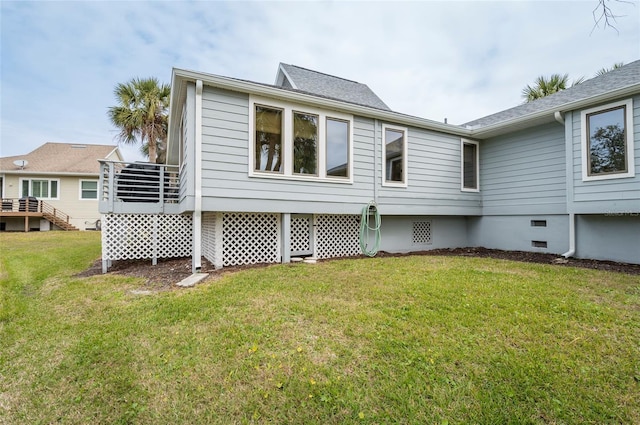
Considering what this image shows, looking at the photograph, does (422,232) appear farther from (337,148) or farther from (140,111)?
(140,111)

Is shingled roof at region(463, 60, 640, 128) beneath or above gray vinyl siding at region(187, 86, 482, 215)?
above

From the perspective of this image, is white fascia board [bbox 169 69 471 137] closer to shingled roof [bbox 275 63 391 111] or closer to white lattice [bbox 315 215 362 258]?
shingled roof [bbox 275 63 391 111]

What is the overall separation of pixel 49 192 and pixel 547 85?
1023 inches

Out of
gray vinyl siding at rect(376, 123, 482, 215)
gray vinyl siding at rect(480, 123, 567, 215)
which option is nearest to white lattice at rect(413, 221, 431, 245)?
gray vinyl siding at rect(376, 123, 482, 215)

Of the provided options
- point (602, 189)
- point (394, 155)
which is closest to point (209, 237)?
point (394, 155)

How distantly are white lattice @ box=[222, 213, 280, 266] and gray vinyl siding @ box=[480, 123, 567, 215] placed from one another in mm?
6394

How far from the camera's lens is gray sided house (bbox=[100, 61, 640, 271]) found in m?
5.77

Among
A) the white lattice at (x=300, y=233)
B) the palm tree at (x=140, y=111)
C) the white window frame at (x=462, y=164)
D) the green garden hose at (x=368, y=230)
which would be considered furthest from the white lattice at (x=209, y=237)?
the palm tree at (x=140, y=111)

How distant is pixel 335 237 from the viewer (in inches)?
291

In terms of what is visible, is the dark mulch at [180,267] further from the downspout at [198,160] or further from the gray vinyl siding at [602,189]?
the gray vinyl siding at [602,189]

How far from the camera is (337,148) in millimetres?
6879

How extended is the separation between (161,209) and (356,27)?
28.2 ft

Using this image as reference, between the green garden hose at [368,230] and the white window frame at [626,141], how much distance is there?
14.7ft

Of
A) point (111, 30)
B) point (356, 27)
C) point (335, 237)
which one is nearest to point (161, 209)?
point (335, 237)
